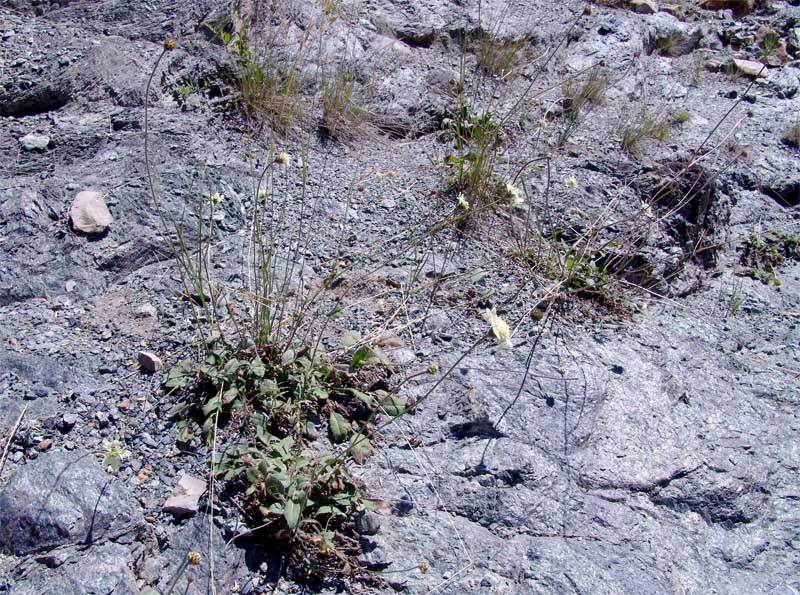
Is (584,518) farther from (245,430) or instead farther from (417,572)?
(245,430)

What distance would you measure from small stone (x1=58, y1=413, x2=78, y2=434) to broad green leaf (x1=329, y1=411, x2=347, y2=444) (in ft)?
2.32

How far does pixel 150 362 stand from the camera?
7.36 feet

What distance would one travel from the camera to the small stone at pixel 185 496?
189cm

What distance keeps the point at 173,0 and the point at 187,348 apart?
7.29 feet

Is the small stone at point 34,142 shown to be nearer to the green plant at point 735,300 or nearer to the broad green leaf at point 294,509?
the broad green leaf at point 294,509

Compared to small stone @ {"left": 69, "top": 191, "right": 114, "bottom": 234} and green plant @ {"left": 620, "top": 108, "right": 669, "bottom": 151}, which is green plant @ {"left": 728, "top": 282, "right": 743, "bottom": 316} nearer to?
green plant @ {"left": 620, "top": 108, "right": 669, "bottom": 151}

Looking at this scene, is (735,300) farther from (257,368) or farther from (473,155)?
(257,368)

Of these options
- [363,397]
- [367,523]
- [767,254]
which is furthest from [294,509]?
[767,254]

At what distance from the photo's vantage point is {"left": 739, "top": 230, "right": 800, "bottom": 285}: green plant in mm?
3439

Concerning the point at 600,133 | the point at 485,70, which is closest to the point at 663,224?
the point at 600,133

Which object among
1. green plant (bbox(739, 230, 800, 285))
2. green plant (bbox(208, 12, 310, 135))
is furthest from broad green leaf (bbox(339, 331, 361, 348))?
green plant (bbox(739, 230, 800, 285))

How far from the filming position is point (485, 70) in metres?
4.28

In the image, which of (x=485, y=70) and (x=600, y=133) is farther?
(x=485, y=70)

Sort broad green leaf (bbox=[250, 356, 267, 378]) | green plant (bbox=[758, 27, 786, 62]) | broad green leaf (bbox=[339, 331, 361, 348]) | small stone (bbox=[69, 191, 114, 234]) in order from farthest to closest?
green plant (bbox=[758, 27, 786, 62]), small stone (bbox=[69, 191, 114, 234]), broad green leaf (bbox=[339, 331, 361, 348]), broad green leaf (bbox=[250, 356, 267, 378])
